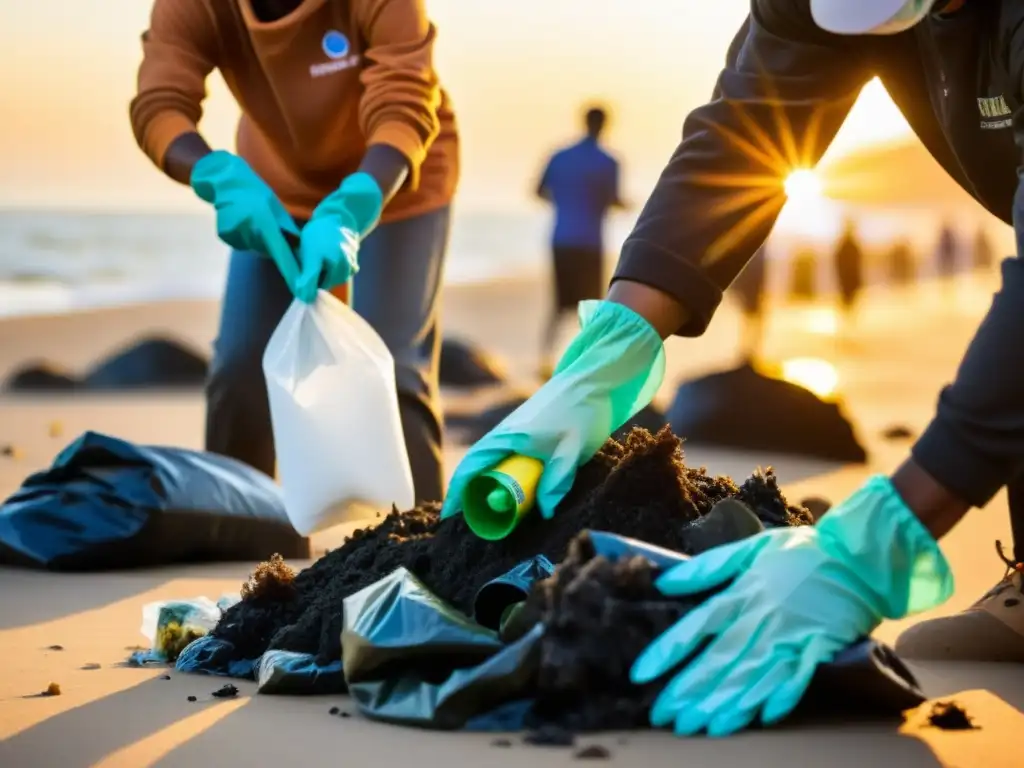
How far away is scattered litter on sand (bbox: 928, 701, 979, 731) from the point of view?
2.47 meters

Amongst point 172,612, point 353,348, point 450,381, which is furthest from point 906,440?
point 172,612

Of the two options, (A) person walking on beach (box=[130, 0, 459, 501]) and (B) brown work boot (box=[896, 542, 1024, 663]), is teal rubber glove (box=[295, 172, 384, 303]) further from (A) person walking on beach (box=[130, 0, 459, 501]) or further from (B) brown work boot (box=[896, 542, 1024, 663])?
(B) brown work boot (box=[896, 542, 1024, 663])

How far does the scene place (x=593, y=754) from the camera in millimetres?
2232

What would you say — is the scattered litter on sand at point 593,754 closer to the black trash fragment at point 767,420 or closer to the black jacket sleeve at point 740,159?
the black jacket sleeve at point 740,159

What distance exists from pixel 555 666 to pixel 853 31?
3.78 ft

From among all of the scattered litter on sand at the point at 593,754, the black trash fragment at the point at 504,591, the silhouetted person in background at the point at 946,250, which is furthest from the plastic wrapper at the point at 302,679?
the silhouetted person in background at the point at 946,250

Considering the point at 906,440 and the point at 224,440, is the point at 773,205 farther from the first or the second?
the point at 906,440

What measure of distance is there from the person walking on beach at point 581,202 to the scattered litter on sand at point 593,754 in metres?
8.06

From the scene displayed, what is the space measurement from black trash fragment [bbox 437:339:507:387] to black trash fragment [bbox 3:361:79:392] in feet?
7.53

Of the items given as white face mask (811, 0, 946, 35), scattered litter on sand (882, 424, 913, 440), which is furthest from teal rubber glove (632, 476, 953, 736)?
scattered litter on sand (882, 424, 913, 440)

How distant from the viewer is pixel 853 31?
252 centimetres

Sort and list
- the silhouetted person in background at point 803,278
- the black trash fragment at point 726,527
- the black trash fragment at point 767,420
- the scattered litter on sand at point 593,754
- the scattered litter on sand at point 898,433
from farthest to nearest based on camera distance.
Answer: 1. the silhouetted person in background at point 803,278
2. the scattered litter on sand at point 898,433
3. the black trash fragment at point 767,420
4. the black trash fragment at point 726,527
5. the scattered litter on sand at point 593,754

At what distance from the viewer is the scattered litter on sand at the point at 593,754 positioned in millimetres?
2225

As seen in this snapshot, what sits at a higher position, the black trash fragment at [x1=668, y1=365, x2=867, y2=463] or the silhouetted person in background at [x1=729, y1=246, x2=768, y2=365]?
the silhouetted person in background at [x1=729, y1=246, x2=768, y2=365]
